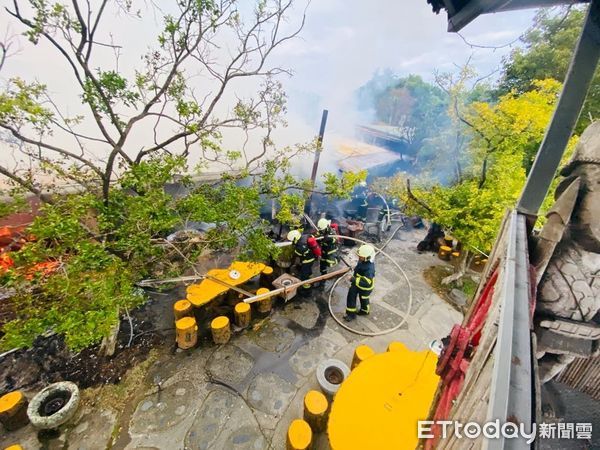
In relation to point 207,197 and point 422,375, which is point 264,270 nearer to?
point 207,197

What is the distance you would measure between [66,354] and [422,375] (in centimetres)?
802

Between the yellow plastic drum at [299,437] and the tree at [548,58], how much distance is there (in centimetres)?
1652

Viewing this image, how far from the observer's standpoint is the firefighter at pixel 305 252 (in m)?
9.07

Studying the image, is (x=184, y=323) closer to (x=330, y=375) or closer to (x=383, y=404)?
(x=330, y=375)

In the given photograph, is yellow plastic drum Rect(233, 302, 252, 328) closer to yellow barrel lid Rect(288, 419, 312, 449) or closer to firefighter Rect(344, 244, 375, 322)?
Result: firefighter Rect(344, 244, 375, 322)

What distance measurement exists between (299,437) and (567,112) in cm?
624

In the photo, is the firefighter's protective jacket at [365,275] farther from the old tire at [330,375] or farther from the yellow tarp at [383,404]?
the yellow tarp at [383,404]

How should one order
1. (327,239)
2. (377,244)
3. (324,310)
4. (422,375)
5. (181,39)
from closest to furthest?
(422,375)
(181,39)
(324,310)
(327,239)
(377,244)

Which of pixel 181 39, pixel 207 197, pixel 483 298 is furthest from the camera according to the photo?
pixel 207 197

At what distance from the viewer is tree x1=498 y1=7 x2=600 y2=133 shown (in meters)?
12.2

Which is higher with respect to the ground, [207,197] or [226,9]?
[226,9]

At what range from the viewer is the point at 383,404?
3.94 metres

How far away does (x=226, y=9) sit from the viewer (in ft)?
20.0

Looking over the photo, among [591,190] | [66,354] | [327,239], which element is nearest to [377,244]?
[327,239]
